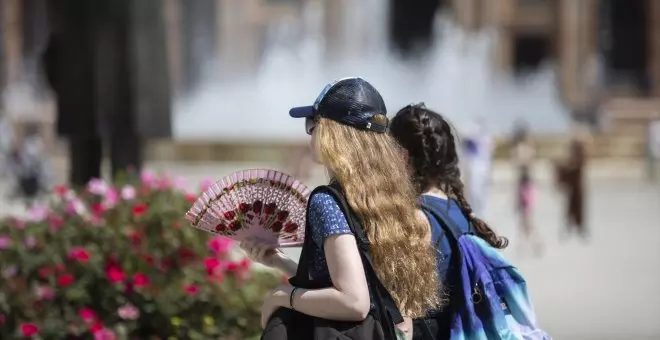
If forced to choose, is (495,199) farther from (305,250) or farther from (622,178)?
(305,250)

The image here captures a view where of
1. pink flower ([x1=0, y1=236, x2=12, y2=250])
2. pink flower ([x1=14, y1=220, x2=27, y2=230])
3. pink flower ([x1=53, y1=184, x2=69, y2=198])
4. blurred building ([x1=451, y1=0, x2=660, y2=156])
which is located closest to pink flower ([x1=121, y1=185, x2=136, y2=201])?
pink flower ([x1=53, y1=184, x2=69, y2=198])

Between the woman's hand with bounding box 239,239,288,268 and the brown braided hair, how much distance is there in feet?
2.02

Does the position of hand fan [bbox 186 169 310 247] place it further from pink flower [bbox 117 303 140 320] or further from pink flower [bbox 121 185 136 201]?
pink flower [bbox 121 185 136 201]

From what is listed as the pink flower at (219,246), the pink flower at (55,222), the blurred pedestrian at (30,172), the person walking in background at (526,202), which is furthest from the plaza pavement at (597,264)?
the pink flower at (55,222)

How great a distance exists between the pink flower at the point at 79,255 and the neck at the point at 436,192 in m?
2.57

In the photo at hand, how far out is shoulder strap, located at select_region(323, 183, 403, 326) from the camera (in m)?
2.98

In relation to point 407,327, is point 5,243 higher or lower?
lower

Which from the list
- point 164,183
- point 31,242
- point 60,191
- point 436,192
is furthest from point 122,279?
point 436,192

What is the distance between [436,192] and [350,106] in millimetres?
823

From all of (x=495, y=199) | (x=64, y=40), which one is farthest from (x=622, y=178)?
(x=64, y=40)

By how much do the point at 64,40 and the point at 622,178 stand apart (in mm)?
21935

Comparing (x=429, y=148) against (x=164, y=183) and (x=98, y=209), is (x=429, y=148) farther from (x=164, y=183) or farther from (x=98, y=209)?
(x=164, y=183)

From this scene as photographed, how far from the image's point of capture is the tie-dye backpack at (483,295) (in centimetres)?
340

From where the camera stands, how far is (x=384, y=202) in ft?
9.98
